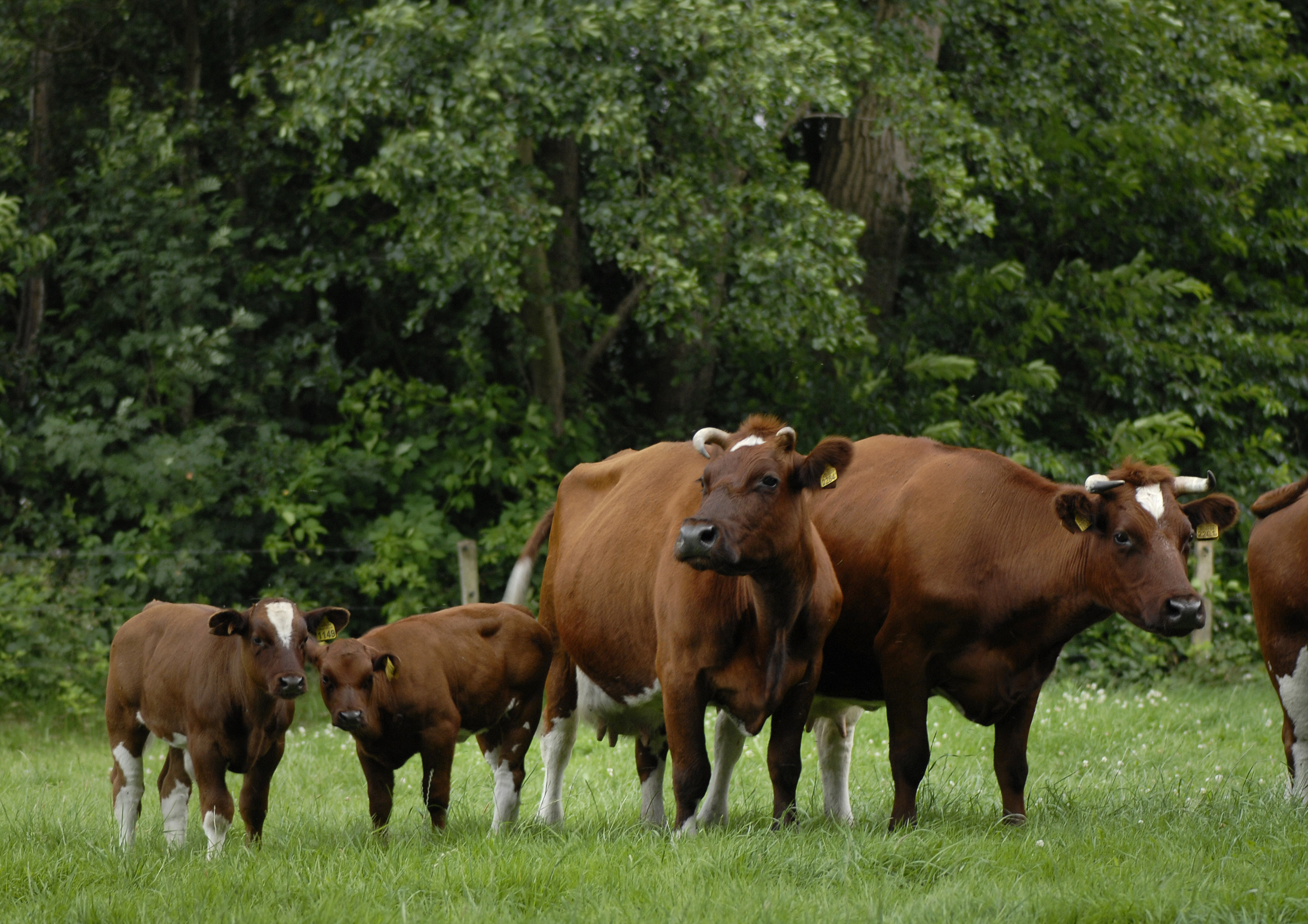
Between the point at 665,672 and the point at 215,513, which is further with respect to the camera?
the point at 215,513

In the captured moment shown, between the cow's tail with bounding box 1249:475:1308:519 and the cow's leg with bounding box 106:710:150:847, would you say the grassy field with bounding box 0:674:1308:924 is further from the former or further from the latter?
the cow's tail with bounding box 1249:475:1308:519

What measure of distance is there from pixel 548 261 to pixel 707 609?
9.47 m

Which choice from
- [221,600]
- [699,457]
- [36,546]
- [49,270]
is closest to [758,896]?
[699,457]

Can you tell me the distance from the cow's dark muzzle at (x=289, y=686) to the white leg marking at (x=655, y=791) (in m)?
1.84

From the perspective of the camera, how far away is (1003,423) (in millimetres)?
14008

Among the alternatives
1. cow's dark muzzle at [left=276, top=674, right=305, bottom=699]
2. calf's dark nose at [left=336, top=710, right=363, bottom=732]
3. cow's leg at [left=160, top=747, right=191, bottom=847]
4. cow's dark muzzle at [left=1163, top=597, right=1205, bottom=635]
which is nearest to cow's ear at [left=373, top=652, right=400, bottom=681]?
calf's dark nose at [left=336, top=710, right=363, bottom=732]

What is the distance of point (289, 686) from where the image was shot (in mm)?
5754

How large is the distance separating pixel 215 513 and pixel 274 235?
3009mm

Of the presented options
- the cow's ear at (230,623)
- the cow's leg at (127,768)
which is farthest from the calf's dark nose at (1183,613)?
the cow's leg at (127,768)

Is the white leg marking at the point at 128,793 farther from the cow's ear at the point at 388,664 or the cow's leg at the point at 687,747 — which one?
the cow's leg at the point at 687,747

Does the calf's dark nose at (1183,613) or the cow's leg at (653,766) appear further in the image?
the cow's leg at (653,766)

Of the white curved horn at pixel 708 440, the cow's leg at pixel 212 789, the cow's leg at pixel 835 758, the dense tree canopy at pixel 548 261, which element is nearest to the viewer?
the white curved horn at pixel 708 440

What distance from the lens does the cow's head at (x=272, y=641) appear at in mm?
5832

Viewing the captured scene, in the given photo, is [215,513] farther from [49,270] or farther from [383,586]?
[49,270]
